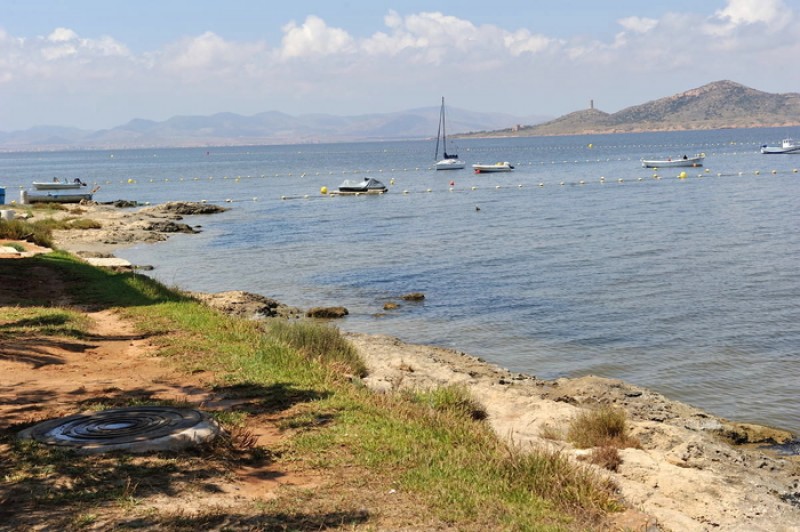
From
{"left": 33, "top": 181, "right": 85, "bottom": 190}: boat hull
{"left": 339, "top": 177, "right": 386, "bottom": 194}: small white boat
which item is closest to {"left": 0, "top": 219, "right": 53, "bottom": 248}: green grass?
{"left": 33, "top": 181, "right": 85, "bottom": 190}: boat hull

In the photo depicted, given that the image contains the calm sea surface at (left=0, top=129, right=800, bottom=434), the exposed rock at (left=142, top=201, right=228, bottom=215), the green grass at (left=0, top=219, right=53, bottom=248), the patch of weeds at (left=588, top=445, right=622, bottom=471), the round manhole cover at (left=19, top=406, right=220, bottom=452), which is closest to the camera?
the round manhole cover at (left=19, top=406, right=220, bottom=452)

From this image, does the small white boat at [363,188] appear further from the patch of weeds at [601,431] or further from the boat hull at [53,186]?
the patch of weeds at [601,431]

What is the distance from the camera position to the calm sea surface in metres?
17.8

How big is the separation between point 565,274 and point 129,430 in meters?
22.2

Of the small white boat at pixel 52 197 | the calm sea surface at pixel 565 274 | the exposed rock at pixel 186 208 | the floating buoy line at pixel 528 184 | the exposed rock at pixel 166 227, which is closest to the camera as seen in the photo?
the calm sea surface at pixel 565 274

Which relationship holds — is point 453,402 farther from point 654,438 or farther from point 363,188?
point 363,188

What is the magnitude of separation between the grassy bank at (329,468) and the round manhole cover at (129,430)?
171 mm

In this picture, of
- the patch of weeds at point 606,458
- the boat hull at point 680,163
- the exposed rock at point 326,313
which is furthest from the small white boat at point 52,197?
the patch of weeds at point 606,458

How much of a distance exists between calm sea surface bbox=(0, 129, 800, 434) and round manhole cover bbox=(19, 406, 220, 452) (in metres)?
9.49

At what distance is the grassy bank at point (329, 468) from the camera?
647 centimetres

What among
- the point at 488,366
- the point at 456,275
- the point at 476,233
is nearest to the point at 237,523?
the point at 488,366

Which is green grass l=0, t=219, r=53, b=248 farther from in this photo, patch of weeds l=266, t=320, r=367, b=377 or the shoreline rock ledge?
patch of weeds l=266, t=320, r=367, b=377

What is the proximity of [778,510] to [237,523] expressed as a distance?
20.0ft

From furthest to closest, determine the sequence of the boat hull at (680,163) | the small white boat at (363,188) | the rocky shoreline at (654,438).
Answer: the boat hull at (680,163) < the small white boat at (363,188) < the rocky shoreline at (654,438)
